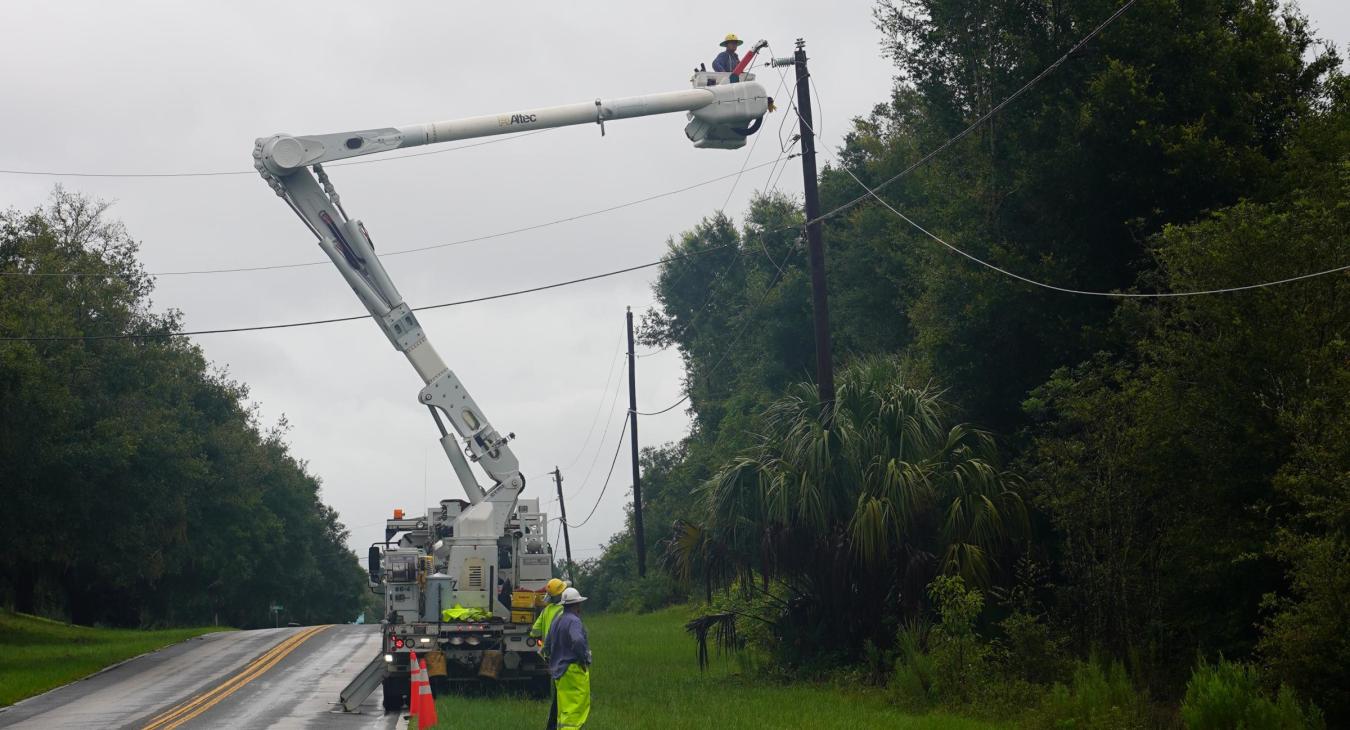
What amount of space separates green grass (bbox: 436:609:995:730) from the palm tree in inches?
60.3

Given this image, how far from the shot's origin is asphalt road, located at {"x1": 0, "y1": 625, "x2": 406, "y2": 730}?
64.4 feet

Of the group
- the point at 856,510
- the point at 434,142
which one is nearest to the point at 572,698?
the point at 856,510

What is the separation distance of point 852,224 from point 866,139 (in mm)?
5351

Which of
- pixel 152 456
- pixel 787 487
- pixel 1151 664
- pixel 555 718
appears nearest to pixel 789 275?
pixel 152 456

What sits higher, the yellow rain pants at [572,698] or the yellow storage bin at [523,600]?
the yellow storage bin at [523,600]

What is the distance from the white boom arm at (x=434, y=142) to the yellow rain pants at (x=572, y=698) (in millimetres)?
7953

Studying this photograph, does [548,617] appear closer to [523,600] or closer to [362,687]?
[523,600]

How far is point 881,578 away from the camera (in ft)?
72.0

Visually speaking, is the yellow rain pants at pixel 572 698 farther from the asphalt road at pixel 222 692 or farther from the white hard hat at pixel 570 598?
the asphalt road at pixel 222 692

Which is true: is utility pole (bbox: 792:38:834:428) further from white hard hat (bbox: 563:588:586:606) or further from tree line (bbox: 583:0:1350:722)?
white hard hat (bbox: 563:588:586:606)

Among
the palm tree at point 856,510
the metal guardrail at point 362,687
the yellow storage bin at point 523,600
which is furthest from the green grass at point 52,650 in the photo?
the palm tree at point 856,510

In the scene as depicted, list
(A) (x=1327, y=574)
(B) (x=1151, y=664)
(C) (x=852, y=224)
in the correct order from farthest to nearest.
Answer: (C) (x=852, y=224), (B) (x=1151, y=664), (A) (x=1327, y=574)

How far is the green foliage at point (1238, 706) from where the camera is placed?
1345cm

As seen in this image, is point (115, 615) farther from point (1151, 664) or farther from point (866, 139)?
point (1151, 664)
